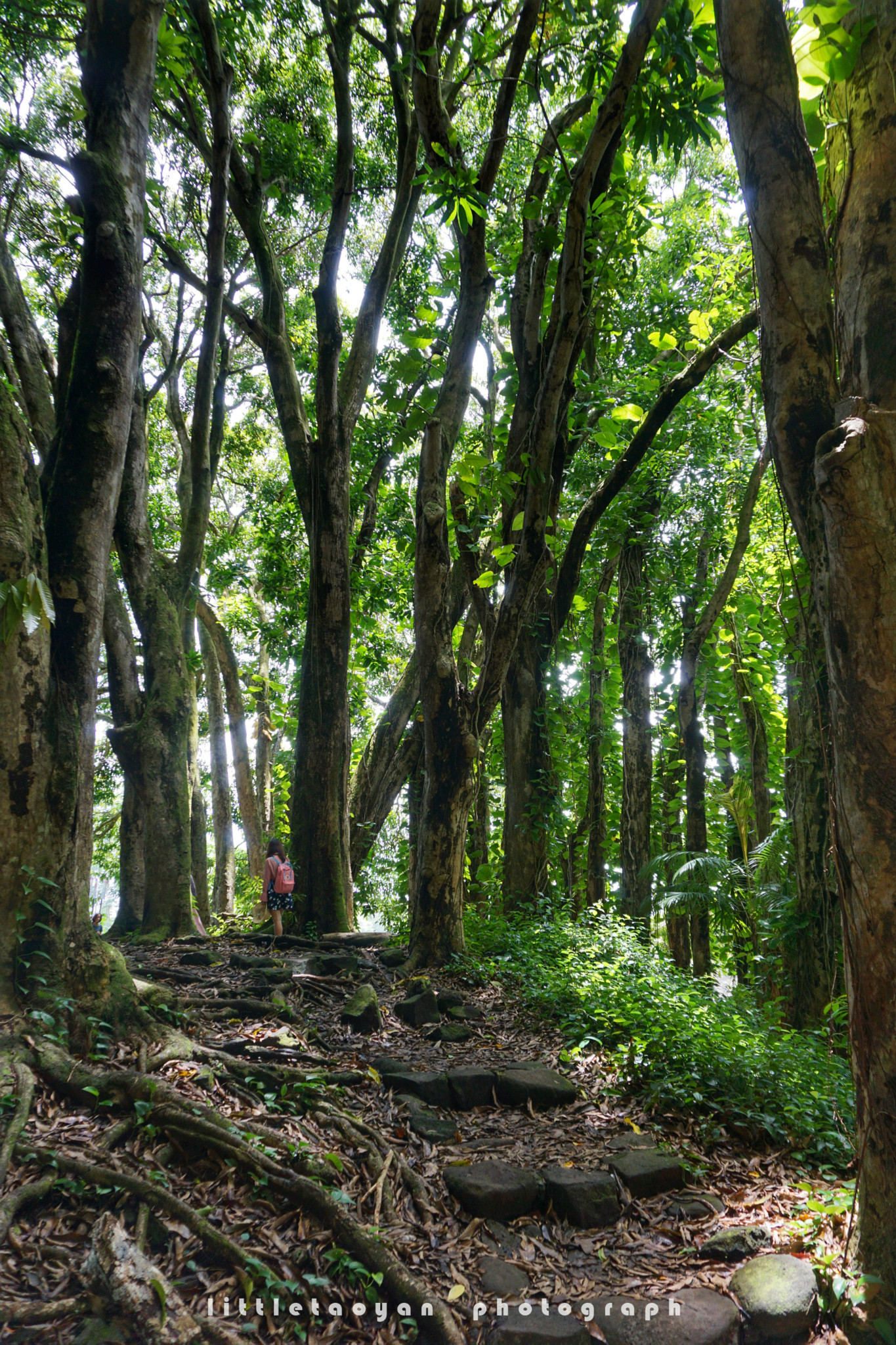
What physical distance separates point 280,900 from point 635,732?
5819 mm

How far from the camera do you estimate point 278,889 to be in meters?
8.27

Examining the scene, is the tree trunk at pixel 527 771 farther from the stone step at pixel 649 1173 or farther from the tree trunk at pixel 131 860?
the stone step at pixel 649 1173

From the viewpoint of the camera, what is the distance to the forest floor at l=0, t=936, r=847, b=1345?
250 centimetres

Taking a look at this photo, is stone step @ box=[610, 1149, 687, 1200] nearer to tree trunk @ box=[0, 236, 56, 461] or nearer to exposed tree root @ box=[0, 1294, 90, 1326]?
exposed tree root @ box=[0, 1294, 90, 1326]

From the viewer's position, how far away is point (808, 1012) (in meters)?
6.14

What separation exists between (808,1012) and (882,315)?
5450mm

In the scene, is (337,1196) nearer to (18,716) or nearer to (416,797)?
(18,716)

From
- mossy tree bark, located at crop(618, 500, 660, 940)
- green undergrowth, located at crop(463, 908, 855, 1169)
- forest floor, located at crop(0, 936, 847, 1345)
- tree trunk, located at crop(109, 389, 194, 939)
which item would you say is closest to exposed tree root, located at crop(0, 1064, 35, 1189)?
forest floor, located at crop(0, 936, 847, 1345)

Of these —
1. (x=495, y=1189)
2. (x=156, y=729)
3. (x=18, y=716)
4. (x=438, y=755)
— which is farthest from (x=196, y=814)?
(x=495, y=1189)

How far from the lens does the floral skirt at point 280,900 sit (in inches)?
324

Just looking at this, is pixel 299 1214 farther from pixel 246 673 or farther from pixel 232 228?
pixel 246 673

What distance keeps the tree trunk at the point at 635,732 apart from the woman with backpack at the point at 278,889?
4873 mm

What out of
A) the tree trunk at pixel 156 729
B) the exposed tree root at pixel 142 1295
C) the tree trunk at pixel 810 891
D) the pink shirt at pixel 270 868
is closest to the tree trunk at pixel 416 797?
the pink shirt at pixel 270 868

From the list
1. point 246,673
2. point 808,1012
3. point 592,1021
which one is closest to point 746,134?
point 592,1021
